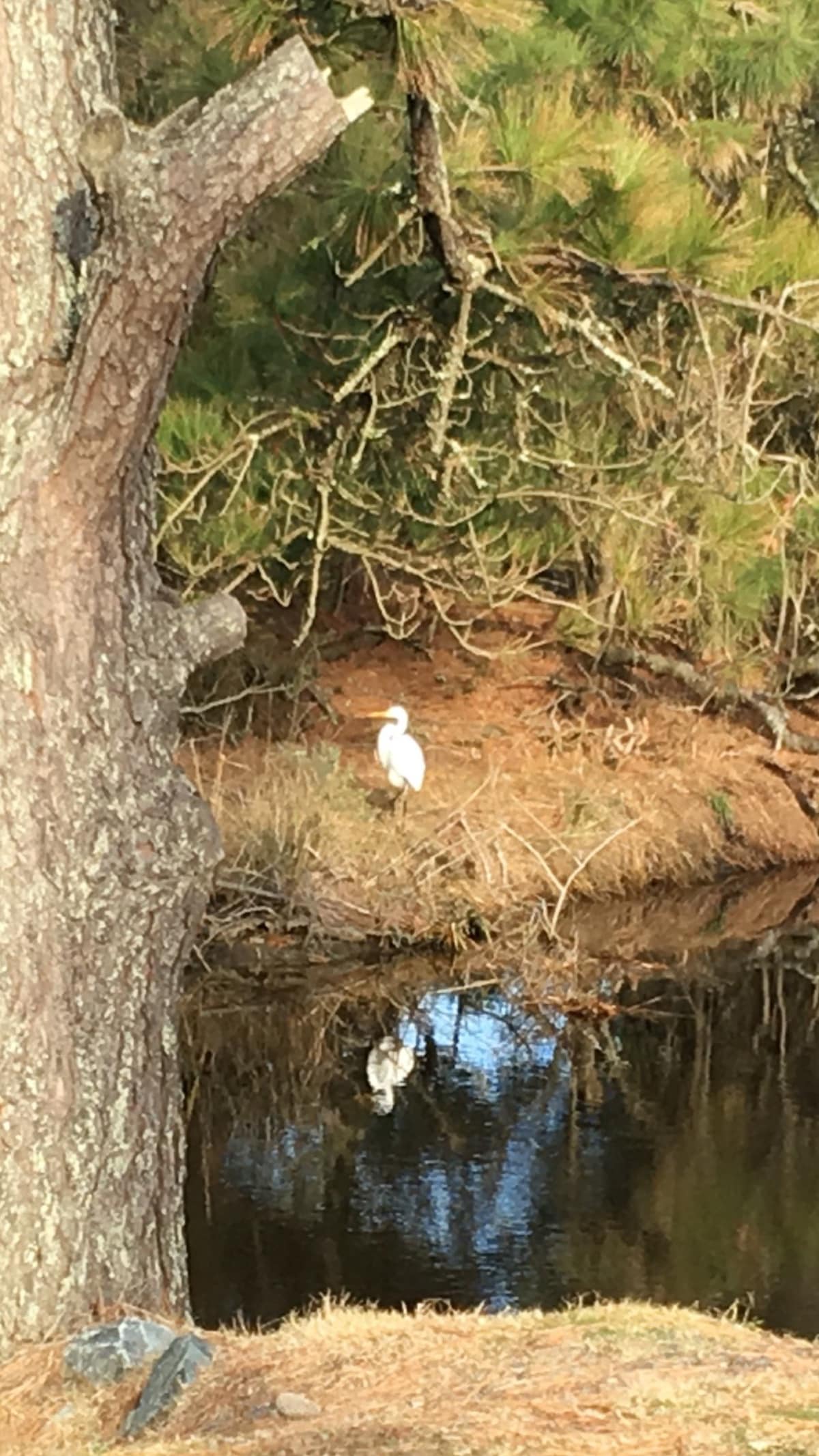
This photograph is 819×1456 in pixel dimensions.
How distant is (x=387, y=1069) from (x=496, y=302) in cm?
386

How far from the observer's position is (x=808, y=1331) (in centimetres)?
507

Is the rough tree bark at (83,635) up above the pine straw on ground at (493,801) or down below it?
above

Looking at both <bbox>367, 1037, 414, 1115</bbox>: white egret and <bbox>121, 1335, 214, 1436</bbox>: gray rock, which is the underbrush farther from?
<bbox>121, 1335, 214, 1436</bbox>: gray rock

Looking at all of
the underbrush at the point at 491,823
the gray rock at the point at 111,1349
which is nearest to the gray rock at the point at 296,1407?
the gray rock at the point at 111,1349

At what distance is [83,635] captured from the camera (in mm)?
3439

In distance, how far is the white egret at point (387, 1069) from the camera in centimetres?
715

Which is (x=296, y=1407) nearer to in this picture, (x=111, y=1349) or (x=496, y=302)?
(x=111, y=1349)

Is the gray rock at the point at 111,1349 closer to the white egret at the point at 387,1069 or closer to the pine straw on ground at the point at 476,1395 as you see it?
the pine straw on ground at the point at 476,1395

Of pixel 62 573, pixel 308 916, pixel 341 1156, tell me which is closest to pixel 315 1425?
pixel 62 573

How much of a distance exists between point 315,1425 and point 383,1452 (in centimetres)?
20

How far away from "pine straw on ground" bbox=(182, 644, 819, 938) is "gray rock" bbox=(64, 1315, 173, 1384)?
5332mm

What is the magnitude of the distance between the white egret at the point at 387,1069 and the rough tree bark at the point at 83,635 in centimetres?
360

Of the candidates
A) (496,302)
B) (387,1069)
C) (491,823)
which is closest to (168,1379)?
(496,302)

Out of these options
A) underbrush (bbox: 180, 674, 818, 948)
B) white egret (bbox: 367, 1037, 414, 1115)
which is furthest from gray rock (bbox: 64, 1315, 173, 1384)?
underbrush (bbox: 180, 674, 818, 948)
